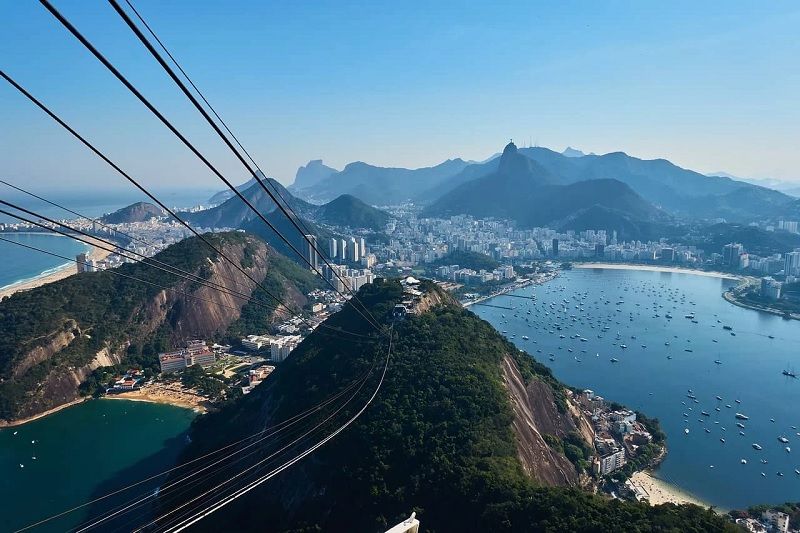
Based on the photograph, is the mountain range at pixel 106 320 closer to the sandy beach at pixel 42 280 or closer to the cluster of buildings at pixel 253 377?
the cluster of buildings at pixel 253 377

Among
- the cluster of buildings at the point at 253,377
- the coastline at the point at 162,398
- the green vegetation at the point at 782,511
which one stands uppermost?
the cluster of buildings at the point at 253,377

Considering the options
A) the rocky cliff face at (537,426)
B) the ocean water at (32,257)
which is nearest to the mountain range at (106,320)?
the rocky cliff face at (537,426)

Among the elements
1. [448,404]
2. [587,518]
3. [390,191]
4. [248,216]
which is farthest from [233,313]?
[390,191]

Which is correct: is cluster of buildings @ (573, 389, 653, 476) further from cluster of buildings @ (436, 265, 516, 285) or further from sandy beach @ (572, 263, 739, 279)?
sandy beach @ (572, 263, 739, 279)

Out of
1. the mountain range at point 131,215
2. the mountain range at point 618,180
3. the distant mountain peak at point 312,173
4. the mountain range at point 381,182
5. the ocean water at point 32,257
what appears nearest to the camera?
the ocean water at point 32,257

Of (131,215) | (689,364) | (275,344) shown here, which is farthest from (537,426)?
(131,215)

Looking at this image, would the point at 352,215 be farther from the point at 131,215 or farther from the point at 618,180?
the point at 618,180
